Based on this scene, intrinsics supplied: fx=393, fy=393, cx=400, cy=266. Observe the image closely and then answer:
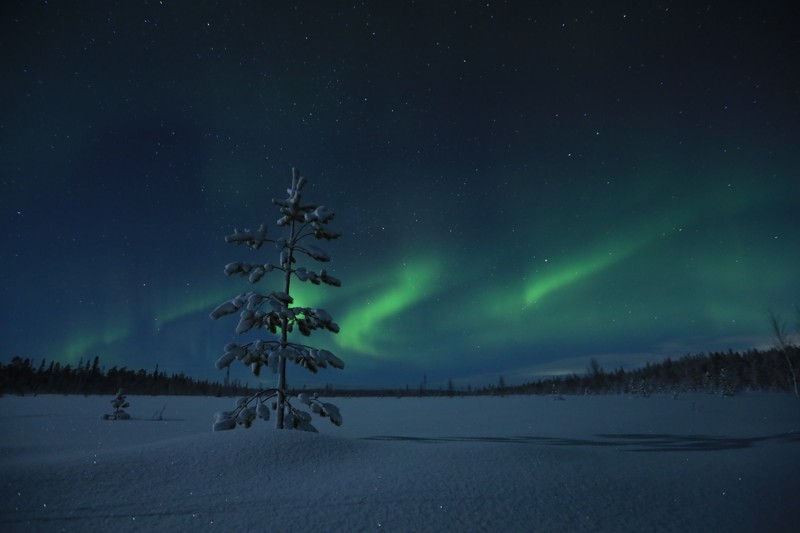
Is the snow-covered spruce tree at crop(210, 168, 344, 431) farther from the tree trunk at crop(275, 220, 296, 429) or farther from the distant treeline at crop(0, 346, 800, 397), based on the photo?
the distant treeline at crop(0, 346, 800, 397)

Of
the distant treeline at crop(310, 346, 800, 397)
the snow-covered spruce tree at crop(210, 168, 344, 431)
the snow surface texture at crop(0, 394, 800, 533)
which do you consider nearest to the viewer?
the snow surface texture at crop(0, 394, 800, 533)

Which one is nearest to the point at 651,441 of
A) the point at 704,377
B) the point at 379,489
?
the point at 379,489

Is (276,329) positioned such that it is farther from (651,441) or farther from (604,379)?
(604,379)

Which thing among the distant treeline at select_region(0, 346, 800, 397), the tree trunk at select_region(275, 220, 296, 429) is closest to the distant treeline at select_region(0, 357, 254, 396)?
the distant treeline at select_region(0, 346, 800, 397)

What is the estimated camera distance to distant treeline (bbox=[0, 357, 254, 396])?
98938 mm

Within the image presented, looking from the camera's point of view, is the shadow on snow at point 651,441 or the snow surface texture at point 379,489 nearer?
the snow surface texture at point 379,489

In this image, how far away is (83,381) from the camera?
375 ft

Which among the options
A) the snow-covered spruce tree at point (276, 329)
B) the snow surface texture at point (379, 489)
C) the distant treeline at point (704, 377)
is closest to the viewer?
the snow surface texture at point (379, 489)

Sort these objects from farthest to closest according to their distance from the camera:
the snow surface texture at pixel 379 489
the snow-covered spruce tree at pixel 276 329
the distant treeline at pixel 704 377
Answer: the distant treeline at pixel 704 377, the snow-covered spruce tree at pixel 276 329, the snow surface texture at pixel 379 489

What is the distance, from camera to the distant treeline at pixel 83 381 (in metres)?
98.9

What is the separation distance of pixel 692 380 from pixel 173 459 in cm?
12175

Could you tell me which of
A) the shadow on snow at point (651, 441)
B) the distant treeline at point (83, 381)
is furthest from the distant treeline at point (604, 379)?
the shadow on snow at point (651, 441)

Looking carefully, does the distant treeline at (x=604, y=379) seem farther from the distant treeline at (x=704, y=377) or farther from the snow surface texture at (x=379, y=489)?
the snow surface texture at (x=379, y=489)

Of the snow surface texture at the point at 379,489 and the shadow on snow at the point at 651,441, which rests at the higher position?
the snow surface texture at the point at 379,489
